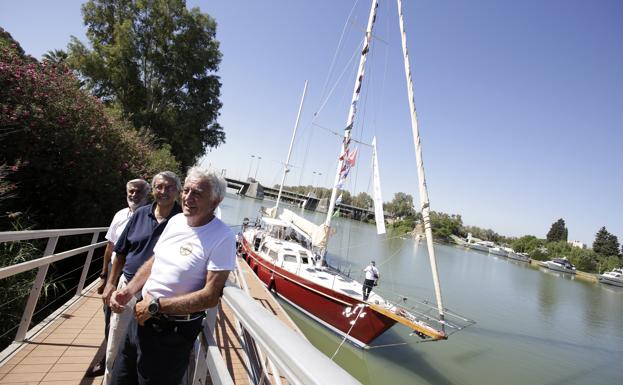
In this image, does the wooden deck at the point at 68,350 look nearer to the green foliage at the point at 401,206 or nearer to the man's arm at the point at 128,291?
the man's arm at the point at 128,291

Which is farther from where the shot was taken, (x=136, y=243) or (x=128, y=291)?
(x=136, y=243)

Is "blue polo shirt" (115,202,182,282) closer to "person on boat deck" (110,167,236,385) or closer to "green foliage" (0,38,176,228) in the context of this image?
"person on boat deck" (110,167,236,385)

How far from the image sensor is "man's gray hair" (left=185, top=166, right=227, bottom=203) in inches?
87.7

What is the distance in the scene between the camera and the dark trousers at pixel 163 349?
1917mm

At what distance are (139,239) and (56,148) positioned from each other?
6689mm

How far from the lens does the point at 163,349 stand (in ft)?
6.34

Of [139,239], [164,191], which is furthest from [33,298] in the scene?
[164,191]

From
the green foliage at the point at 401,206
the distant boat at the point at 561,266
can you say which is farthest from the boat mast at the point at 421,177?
the green foliage at the point at 401,206

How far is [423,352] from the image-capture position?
40.2 feet

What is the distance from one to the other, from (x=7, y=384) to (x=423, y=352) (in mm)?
12373

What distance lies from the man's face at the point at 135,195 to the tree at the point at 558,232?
138000mm

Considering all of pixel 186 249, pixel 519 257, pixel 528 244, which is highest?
pixel 528 244

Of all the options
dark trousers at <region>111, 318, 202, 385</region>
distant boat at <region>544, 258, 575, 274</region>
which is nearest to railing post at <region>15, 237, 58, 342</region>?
dark trousers at <region>111, 318, 202, 385</region>

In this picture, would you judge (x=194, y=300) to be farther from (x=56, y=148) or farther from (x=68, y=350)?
(x=56, y=148)
